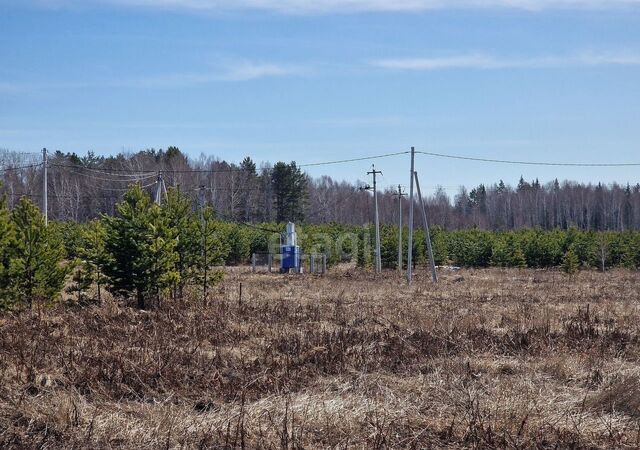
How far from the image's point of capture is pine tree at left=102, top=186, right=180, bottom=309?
60.9ft

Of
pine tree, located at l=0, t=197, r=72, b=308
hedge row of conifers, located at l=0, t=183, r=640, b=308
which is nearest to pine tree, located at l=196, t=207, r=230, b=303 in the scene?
hedge row of conifers, located at l=0, t=183, r=640, b=308

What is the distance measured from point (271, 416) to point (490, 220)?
117 m

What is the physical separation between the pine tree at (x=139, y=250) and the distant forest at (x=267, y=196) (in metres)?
29.2

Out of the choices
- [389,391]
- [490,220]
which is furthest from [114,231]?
[490,220]

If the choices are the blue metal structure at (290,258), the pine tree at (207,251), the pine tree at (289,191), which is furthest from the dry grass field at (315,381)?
the pine tree at (289,191)

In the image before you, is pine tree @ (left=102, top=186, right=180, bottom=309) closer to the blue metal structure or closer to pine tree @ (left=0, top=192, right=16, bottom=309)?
pine tree @ (left=0, top=192, right=16, bottom=309)

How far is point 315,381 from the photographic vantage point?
351 inches

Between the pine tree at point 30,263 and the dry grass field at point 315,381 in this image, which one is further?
the pine tree at point 30,263

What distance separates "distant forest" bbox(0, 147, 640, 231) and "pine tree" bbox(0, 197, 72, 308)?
29.8 m

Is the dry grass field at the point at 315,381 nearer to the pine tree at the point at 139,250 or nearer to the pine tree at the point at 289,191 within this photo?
the pine tree at the point at 139,250

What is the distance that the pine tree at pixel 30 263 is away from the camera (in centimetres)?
1727

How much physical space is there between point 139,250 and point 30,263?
2598mm

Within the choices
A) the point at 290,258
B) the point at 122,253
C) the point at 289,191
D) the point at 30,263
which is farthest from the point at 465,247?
the point at 30,263

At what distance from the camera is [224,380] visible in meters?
8.76
